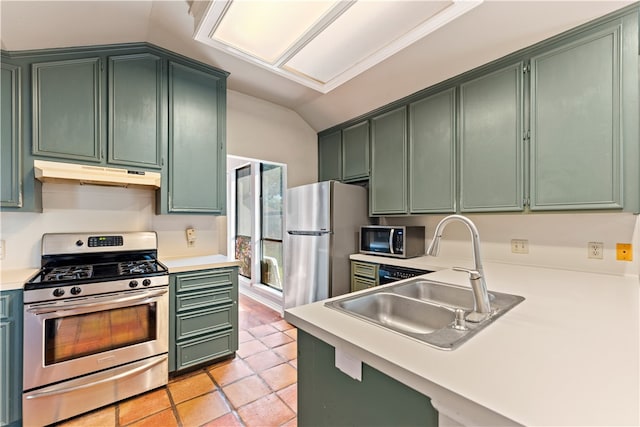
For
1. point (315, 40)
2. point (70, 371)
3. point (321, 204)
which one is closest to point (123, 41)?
point (315, 40)

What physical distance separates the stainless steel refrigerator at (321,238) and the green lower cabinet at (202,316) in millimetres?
940

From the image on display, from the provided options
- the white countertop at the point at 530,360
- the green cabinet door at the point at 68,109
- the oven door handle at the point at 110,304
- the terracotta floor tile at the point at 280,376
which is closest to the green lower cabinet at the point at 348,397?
the white countertop at the point at 530,360

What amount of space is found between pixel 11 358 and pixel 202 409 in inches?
46.1

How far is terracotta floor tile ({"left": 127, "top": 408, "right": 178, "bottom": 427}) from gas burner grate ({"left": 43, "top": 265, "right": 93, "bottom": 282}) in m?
1.00

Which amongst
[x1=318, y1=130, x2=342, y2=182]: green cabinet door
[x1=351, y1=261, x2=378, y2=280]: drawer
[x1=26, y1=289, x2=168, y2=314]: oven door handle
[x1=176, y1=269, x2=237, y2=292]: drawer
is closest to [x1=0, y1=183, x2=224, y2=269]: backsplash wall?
[x1=176, y1=269, x2=237, y2=292]: drawer

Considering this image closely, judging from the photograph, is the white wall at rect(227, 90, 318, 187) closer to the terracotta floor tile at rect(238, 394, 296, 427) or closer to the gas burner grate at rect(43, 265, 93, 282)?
the gas burner grate at rect(43, 265, 93, 282)

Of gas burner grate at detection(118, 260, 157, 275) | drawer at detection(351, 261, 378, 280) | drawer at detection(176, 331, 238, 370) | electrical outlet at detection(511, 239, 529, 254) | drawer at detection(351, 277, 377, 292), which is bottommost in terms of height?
drawer at detection(176, 331, 238, 370)

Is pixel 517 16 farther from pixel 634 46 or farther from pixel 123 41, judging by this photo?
pixel 123 41

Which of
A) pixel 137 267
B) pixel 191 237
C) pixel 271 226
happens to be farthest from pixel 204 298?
pixel 271 226

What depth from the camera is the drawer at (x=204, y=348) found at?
226cm

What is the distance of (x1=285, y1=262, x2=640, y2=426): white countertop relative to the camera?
1.86ft

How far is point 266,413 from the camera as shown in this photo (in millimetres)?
1873

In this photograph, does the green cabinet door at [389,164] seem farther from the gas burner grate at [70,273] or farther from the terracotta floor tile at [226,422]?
the gas burner grate at [70,273]

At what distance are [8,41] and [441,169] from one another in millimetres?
3433
